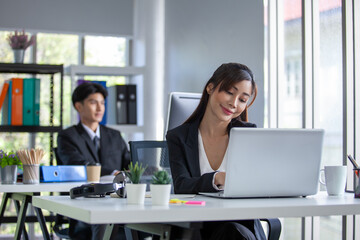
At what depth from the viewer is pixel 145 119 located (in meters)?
5.10

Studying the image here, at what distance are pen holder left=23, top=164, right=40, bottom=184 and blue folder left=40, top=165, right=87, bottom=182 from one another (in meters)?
0.06

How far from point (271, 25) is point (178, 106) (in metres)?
1.38

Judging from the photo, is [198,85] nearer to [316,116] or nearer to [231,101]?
[316,116]

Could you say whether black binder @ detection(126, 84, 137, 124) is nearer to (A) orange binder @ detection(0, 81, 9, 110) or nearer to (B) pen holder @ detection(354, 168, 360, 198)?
(A) orange binder @ detection(0, 81, 9, 110)

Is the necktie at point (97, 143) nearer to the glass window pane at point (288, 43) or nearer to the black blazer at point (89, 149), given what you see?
the black blazer at point (89, 149)

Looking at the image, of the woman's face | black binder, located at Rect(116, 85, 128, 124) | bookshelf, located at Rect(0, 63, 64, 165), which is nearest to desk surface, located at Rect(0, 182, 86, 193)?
the woman's face

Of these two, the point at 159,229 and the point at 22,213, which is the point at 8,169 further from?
the point at 159,229

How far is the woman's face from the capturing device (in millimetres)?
2359

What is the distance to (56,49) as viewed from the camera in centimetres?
544

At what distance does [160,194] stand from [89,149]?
2.52 meters

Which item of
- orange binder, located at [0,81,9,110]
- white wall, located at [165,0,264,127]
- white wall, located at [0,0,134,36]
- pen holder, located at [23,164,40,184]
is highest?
white wall, located at [0,0,134,36]

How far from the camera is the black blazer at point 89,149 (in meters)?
3.87

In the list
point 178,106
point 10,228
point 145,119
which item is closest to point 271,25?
point 178,106

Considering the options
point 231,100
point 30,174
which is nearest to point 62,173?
point 30,174
